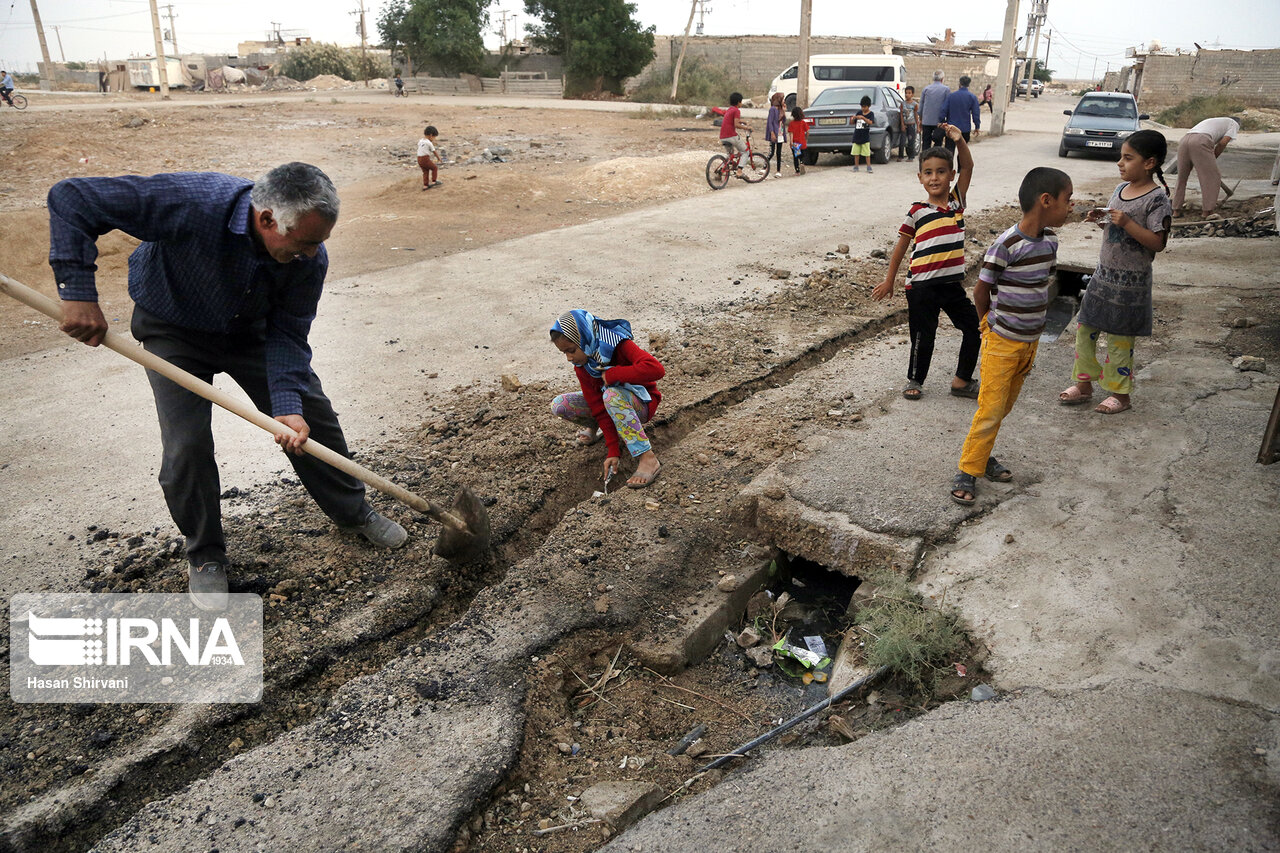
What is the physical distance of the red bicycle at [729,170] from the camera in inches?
517

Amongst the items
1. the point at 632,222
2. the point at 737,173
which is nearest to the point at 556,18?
the point at 737,173

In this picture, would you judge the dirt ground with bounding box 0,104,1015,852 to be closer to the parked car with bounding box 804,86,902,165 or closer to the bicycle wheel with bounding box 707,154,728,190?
the bicycle wheel with bounding box 707,154,728,190

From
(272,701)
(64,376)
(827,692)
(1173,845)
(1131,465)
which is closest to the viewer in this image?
(1173,845)

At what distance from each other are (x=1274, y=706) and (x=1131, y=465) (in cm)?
158

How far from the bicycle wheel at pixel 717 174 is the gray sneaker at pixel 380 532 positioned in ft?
35.4

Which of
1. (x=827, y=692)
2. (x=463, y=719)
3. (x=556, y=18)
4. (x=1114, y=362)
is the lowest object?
(x=827, y=692)

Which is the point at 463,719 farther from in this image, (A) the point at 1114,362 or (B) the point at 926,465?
(A) the point at 1114,362

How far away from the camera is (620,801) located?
232 centimetres

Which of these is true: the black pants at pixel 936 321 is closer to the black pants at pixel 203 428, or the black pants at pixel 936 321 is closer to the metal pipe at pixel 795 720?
the metal pipe at pixel 795 720

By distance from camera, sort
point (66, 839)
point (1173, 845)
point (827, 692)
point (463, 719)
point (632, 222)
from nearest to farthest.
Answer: point (1173, 845)
point (66, 839)
point (463, 719)
point (827, 692)
point (632, 222)

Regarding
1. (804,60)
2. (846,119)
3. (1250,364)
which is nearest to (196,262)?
(1250,364)

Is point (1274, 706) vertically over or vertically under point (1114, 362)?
under

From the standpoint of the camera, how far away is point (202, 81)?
143 ft

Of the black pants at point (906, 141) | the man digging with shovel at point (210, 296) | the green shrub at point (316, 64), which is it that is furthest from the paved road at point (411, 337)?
the green shrub at point (316, 64)
